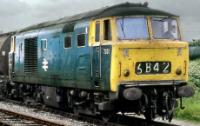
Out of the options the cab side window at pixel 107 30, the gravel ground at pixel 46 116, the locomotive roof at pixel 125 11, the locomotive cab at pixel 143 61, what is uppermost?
the locomotive roof at pixel 125 11

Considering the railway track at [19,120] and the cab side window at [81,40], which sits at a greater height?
the cab side window at [81,40]

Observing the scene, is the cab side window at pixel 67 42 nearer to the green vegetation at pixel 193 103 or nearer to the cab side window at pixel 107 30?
the cab side window at pixel 107 30

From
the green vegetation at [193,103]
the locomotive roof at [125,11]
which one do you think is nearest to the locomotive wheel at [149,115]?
the green vegetation at [193,103]

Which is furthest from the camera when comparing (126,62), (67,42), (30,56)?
(30,56)

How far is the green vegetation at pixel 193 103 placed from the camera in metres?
17.4

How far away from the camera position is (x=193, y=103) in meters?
19.6

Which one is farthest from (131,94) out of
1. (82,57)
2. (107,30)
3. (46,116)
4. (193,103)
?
(193,103)

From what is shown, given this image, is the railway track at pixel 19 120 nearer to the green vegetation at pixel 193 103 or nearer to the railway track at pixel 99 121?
the railway track at pixel 99 121

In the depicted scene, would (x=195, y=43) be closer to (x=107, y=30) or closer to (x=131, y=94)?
(x=107, y=30)

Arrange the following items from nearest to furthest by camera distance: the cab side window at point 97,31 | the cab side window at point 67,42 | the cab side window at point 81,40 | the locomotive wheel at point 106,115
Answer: the cab side window at point 97,31, the locomotive wheel at point 106,115, the cab side window at point 81,40, the cab side window at point 67,42

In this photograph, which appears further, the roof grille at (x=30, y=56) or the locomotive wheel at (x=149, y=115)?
the roof grille at (x=30, y=56)

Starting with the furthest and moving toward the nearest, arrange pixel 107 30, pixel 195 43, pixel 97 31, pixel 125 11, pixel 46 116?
pixel 195 43
pixel 46 116
pixel 97 31
pixel 107 30
pixel 125 11

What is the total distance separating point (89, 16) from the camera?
15852 millimetres

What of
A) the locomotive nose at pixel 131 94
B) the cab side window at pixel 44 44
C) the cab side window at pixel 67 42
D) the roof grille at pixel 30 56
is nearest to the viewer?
the locomotive nose at pixel 131 94
